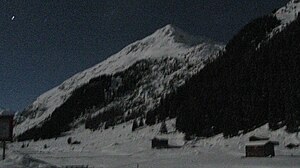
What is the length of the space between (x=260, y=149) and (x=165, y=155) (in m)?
17.4

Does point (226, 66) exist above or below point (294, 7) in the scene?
below

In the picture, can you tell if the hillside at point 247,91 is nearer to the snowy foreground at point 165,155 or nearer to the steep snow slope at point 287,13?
the snowy foreground at point 165,155

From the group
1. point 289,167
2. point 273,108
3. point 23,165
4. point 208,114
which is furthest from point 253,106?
point 23,165

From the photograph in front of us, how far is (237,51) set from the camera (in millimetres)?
153625

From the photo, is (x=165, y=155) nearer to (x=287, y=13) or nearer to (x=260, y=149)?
(x=260, y=149)

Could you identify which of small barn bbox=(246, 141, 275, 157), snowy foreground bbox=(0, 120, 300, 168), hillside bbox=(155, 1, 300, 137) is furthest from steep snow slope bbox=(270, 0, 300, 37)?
small barn bbox=(246, 141, 275, 157)

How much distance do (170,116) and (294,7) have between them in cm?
8227

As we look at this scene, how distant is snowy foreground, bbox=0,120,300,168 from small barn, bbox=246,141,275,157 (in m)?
1.33

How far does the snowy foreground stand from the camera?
42.4 m

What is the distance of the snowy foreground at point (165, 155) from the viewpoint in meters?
42.4

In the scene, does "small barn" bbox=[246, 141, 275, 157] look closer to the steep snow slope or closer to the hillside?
the hillside

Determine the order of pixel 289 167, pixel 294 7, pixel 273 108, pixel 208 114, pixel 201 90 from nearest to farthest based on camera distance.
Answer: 1. pixel 289 167
2. pixel 273 108
3. pixel 208 114
4. pixel 201 90
5. pixel 294 7

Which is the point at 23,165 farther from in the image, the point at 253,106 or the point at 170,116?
the point at 170,116

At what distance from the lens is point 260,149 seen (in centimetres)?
5888
